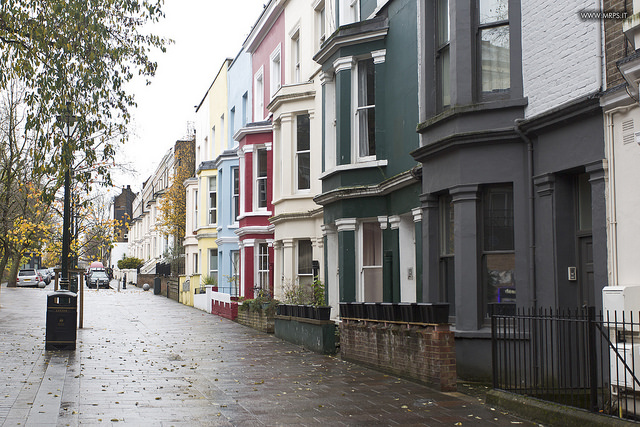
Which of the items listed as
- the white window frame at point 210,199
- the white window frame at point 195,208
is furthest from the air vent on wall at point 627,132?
the white window frame at point 195,208

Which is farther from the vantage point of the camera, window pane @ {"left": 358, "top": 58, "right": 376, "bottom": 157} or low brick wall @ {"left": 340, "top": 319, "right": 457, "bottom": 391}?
window pane @ {"left": 358, "top": 58, "right": 376, "bottom": 157}

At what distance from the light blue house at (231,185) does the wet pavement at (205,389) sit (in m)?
13.4

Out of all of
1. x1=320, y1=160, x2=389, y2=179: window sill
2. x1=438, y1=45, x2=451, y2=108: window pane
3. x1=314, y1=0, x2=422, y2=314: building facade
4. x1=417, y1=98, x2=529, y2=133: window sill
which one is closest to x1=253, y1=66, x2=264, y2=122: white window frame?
x1=314, y1=0, x2=422, y2=314: building facade

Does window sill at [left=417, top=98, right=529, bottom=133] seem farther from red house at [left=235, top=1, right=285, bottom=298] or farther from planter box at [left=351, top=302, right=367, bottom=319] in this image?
red house at [left=235, top=1, right=285, bottom=298]

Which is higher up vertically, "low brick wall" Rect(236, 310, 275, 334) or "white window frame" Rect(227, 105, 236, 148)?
"white window frame" Rect(227, 105, 236, 148)

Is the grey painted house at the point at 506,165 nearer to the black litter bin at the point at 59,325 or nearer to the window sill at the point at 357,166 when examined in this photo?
the window sill at the point at 357,166

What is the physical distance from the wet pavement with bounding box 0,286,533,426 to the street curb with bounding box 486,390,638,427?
16cm

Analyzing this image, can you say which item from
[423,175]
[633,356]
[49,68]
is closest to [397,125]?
[423,175]

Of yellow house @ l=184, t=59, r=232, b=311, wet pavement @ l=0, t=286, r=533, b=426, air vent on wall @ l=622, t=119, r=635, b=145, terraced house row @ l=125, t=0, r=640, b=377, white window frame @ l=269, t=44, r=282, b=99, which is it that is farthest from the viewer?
yellow house @ l=184, t=59, r=232, b=311

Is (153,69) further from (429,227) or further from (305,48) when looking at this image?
(305,48)

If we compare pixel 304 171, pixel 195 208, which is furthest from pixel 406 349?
pixel 195 208

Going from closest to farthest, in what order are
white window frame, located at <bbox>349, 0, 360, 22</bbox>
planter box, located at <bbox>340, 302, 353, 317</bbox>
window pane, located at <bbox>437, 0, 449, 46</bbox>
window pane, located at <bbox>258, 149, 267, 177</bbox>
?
1. window pane, located at <bbox>437, 0, 449, 46</bbox>
2. planter box, located at <bbox>340, 302, 353, 317</bbox>
3. white window frame, located at <bbox>349, 0, 360, 22</bbox>
4. window pane, located at <bbox>258, 149, 267, 177</bbox>

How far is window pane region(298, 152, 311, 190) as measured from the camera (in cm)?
→ 2156

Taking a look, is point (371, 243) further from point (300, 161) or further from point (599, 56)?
point (599, 56)
